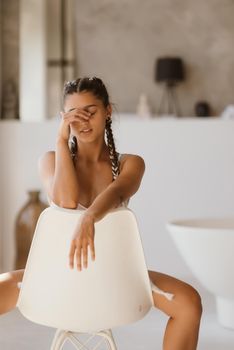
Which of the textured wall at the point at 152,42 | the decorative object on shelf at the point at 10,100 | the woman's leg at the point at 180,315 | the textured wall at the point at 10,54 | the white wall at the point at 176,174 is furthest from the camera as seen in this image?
the textured wall at the point at 152,42

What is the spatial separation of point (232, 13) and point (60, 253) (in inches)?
202

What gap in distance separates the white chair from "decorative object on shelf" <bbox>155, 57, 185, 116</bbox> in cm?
479

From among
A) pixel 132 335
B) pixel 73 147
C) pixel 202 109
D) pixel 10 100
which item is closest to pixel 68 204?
pixel 73 147

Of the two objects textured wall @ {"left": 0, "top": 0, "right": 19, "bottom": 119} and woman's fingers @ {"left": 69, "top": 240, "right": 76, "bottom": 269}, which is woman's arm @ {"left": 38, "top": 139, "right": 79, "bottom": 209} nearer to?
woman's fingers @ {"left": 69, "top": 240, "right": 76, "bottom": 269}

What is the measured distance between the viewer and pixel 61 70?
623 centimetres

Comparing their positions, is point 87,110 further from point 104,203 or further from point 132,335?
point 132,335

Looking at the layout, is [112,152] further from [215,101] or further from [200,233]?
[215,101]

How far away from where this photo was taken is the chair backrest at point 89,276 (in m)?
1.50

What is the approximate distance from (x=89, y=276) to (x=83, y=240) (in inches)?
3.6

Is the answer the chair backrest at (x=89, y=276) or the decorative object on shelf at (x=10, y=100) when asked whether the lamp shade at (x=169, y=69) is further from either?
the chair backrest at (x=89, y=276)

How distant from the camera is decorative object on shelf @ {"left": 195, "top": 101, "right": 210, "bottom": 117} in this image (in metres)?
6.27

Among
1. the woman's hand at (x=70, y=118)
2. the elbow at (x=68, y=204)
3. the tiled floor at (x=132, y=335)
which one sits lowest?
the tiled floor at (x=132, y=335)

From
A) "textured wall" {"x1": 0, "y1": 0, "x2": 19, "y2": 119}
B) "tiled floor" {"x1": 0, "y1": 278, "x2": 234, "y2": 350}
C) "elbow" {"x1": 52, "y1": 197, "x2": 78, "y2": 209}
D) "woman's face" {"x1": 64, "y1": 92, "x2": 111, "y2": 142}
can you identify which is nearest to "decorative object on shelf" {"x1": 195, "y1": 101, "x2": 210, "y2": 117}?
"textured wall" {"x1": 0, "y1": 0, "x2": 19, "y2": 119}

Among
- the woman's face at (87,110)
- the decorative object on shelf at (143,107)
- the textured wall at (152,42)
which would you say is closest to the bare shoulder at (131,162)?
the woman's face at (87,110)
